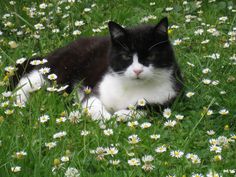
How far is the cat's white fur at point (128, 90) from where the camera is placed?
545 cm

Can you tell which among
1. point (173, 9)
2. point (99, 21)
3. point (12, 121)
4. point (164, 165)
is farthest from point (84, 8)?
point (164, 165)

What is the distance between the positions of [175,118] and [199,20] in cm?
270

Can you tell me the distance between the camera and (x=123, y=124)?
5172 millimetres

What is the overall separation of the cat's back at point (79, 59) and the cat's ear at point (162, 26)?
30.0 inches

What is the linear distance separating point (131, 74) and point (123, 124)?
19.6 inches

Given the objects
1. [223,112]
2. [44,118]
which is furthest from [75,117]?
[223,112]

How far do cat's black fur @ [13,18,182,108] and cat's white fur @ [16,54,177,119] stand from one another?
71 millimetres

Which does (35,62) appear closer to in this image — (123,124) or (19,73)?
(19,73)

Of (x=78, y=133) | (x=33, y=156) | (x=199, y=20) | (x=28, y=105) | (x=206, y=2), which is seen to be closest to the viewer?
(x=33, y=156)

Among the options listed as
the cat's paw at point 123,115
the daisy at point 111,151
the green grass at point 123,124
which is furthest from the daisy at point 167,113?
the daisy at point 111,151

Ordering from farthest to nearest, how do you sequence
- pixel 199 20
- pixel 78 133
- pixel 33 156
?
1. pixel 199 20
2. pixel 78 133
3. pixel 33 156

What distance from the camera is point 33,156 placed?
4133 mm

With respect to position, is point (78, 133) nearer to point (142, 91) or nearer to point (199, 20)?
point (142, 91)

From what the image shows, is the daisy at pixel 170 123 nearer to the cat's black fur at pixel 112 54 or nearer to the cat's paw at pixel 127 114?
the cat's paw at pixel 127 114
